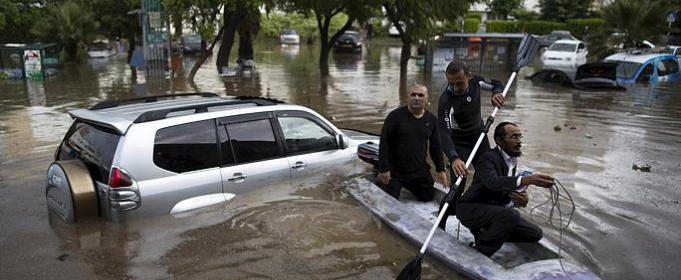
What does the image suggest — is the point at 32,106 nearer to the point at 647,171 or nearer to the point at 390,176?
the point at 390,176

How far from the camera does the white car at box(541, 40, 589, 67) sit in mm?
28016

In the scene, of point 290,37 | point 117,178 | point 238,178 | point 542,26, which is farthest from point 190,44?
point 117,178

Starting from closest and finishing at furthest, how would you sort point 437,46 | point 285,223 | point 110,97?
1. point 285,223
2. point 110,97
3. point 437,46

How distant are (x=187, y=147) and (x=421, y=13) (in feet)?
54.2

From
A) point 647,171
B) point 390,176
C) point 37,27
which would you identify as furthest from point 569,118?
point 37,27

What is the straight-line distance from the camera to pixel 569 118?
43.9ft

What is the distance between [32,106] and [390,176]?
40.4 ft

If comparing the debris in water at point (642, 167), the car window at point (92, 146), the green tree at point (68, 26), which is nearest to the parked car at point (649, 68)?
the debris in water at point (642, 167)

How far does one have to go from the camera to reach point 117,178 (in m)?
4.89

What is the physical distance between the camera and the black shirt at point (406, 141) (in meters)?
5.66

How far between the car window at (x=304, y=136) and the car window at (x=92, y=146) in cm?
173

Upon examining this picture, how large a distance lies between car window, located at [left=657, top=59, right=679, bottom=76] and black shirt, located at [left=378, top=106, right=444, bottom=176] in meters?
18.7

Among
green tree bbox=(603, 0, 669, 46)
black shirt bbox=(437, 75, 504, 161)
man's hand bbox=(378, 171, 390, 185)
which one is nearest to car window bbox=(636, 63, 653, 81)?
green tree bbox=(603, 0, 669, 46)

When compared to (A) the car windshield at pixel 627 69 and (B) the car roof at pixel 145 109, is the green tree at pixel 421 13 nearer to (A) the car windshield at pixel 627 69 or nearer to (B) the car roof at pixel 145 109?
(A) the car windshield at pixel 627 69
